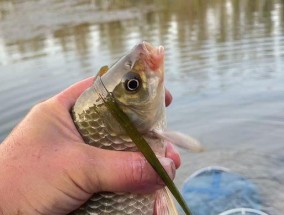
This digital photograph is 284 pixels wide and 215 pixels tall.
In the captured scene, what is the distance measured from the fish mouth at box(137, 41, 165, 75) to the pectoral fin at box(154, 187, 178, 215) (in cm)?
52

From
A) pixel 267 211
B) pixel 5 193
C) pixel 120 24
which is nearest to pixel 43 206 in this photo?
pixel 5 193

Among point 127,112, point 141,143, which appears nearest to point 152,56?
point 127,112

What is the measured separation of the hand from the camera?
1724 mm

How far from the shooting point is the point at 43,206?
5.96 feet

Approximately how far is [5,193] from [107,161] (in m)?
0.47

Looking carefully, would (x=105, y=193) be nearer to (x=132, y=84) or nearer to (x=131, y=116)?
(x=131, y=116)

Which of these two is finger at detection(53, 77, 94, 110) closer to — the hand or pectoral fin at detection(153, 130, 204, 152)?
the hand

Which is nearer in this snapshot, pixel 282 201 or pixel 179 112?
pixel 282 201

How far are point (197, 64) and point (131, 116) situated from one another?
7680 millimetres

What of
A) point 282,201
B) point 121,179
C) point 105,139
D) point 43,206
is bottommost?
point 282,201

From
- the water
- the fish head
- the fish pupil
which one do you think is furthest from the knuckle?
the water

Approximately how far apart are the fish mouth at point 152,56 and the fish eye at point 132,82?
2.9 inches

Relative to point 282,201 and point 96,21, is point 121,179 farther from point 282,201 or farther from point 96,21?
point 96,21

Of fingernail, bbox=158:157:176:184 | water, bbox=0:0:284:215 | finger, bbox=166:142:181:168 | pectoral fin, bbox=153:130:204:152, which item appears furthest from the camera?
water, bbox=0:0:284:215
